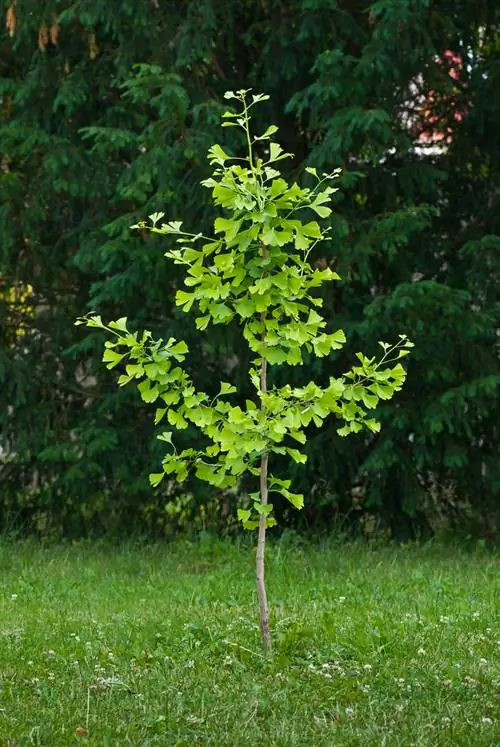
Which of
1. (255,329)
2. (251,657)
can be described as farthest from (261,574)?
(255,329)

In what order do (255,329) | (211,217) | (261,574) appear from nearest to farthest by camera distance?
(255,329) < (261,574) < (211,217)

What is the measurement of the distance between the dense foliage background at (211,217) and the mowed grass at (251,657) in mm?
1603

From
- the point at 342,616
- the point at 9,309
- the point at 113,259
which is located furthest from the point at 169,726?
the point at 9,309

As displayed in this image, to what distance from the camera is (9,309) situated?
12273mm

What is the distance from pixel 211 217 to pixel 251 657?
499 cm

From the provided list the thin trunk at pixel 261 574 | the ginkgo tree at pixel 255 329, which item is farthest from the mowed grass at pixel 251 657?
the ginkgo tree at pixel 255 329

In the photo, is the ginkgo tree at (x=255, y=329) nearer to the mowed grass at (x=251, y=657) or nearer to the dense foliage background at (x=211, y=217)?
the mowed grass at (x=251, y=657)

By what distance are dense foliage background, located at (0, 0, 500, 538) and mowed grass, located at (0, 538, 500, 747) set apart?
1.60 meters

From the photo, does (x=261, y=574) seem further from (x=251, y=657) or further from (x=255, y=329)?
(x=255, y=329)

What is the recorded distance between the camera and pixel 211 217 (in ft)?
34.9

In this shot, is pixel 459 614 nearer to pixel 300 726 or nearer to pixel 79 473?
pixel 300 726

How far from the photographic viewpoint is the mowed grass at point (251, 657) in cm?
539

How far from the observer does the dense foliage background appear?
10.2 meters

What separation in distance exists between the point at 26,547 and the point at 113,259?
Result: 107 inches
